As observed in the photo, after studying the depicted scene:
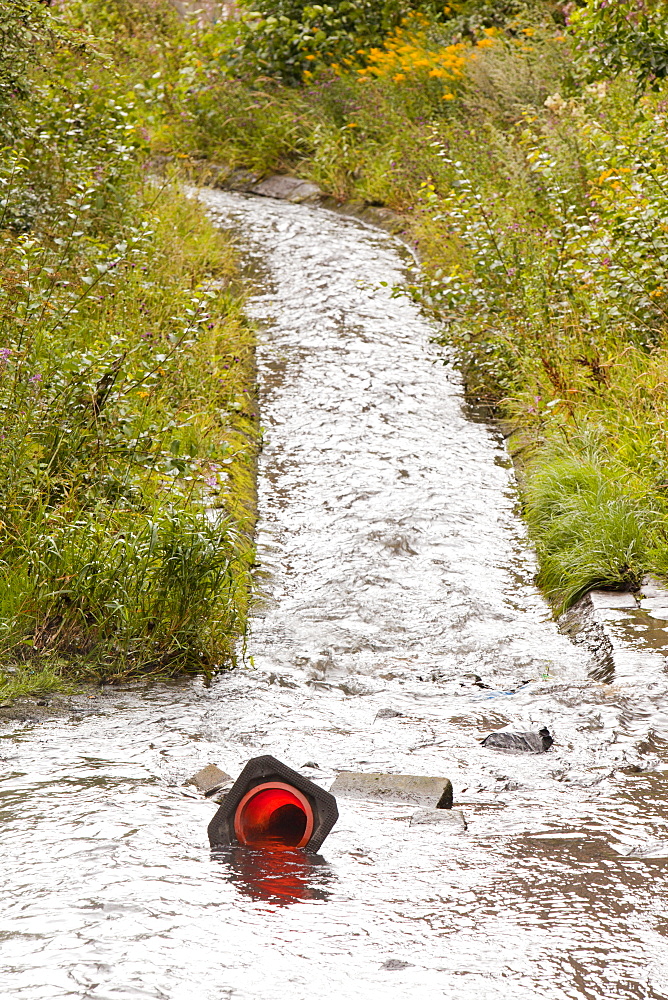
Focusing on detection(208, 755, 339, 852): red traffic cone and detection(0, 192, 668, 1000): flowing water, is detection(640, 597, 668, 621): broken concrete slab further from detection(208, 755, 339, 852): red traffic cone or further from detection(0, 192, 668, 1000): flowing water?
detection(208, 755, 339, 852): red traffic cone

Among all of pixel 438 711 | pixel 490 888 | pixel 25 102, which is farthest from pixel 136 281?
pixel 490 888

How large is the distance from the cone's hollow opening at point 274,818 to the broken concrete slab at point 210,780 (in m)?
0.31

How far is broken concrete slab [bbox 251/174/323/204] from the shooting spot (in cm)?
1409

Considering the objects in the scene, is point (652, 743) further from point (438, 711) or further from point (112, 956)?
point (112, 956)

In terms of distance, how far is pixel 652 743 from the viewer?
4.28 metres

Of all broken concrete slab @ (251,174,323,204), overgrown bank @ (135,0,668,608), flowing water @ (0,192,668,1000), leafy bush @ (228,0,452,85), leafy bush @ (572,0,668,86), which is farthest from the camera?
leafy bush @ (228,0,452,85)

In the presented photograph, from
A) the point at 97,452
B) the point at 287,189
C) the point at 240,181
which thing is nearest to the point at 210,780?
the point at 97,452

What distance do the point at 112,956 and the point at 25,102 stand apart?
730 cm

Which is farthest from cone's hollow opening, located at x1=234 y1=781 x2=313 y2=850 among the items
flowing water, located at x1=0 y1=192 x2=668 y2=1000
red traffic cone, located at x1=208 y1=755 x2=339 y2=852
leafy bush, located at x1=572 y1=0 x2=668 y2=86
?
leafy bush, located at x1=572 y1=0 x2=668 y2=86

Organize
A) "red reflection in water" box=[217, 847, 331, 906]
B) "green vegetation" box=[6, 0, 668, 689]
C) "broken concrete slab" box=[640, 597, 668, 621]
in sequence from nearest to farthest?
"red reflection in water" box=[217, 847, 331, 906] < "green vegetation" box=[6, 0, 668, 689] < "broken concrete slab" box=[640, 597, 668, 621]

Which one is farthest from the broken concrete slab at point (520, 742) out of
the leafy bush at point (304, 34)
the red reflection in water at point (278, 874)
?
the leafy bush at point (304, 34)

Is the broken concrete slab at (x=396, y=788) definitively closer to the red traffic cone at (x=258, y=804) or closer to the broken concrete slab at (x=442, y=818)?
the broken concrete slab at (x=442, y=818)

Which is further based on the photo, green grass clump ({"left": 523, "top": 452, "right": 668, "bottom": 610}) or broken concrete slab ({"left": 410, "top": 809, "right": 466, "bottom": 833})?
green grass clump ({"left": 523, "top": 452, "right": 668, "bottom": 610})

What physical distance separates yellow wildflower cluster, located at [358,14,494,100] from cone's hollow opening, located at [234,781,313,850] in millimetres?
11037
